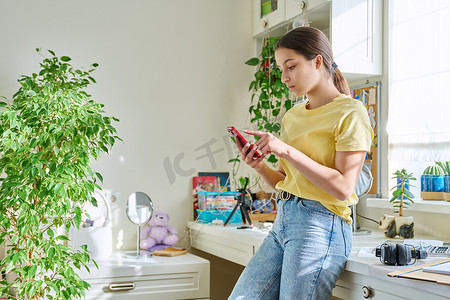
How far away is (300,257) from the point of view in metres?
1.36

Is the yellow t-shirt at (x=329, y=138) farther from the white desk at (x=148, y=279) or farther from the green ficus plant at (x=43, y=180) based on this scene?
the white desk at (x=148, y=279)

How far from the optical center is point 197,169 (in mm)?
2838

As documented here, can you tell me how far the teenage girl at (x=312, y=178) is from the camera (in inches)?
52.1

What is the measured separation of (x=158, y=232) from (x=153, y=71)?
2.81 ft

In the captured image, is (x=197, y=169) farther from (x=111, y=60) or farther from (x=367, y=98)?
(x=367, y=98)

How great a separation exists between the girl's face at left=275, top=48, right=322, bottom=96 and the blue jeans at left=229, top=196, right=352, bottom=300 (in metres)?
0.32

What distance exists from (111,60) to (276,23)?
0.88 m

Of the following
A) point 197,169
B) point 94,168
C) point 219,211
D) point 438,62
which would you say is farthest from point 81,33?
point 438,62

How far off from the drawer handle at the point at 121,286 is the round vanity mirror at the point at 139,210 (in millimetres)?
229

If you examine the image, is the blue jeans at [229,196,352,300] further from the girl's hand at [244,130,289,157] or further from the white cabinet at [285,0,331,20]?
the white cabinet at [285,0,331,20]

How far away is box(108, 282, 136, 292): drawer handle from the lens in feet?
7.10

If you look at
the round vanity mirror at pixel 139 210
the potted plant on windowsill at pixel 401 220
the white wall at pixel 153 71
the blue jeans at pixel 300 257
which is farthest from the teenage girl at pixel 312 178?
the white wall at pixel 153 71

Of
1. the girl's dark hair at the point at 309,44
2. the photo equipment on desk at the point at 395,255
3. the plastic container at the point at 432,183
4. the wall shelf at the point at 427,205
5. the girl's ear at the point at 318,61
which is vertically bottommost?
the photo equipment on desk at the point at 395,255

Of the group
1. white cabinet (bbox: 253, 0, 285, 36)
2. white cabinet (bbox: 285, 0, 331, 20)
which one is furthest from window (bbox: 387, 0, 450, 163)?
white cabinet (bbox: 253, 0, 285, 36)
